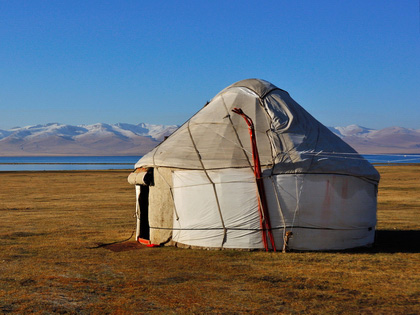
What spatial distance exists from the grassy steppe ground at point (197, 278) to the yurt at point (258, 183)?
1.41 ft

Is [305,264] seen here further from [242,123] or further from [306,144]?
[242,123]

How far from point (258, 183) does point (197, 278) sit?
2.49m

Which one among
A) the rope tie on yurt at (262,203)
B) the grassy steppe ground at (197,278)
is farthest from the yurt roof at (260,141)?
the grassy steppe ground at (197,278)

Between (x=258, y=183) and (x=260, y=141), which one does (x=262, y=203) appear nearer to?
(x=258, y=183)

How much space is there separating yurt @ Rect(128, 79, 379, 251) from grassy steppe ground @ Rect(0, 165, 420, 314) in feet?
1.41

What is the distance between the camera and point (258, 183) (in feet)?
33.5

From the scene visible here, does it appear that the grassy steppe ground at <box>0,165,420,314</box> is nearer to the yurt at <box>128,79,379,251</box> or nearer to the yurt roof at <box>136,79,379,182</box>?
the yurt at <box>128,79,379,251</box>

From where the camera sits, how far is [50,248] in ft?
37.4

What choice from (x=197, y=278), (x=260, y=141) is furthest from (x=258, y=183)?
(x=197, y=278)

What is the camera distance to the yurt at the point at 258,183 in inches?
407

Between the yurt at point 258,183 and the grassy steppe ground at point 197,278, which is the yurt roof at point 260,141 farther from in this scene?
the grassy steppe ground at point 197,278

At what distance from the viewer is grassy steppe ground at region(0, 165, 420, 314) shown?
695 cm

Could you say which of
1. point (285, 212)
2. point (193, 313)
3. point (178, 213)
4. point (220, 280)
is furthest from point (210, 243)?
point (193, 313)

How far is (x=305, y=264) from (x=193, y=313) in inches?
134
